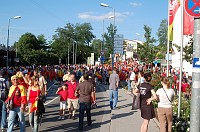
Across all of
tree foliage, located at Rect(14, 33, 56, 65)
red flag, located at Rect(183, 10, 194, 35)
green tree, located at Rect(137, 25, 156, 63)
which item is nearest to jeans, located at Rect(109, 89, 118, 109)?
red flag, located at Rect(183, 10, 194, 35)

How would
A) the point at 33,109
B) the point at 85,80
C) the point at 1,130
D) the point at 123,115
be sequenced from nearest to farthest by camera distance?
the point at 33,109
the point at 1,130
the point at 85,80
the point at 123,115

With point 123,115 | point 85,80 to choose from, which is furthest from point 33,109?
point 123,115

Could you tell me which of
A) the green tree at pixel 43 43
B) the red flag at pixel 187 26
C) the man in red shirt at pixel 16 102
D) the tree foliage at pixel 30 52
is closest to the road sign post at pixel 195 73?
the red flag at pixel 187 26

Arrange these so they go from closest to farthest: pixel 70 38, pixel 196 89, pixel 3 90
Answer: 1. pixel 196 89
2. pixel 3 90
3. pixel 70 38

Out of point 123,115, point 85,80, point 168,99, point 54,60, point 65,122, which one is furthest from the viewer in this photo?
point 54,60

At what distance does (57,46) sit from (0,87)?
112m

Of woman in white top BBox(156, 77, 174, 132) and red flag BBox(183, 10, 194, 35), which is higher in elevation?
red flag BBox(183, 10, 194, 35)

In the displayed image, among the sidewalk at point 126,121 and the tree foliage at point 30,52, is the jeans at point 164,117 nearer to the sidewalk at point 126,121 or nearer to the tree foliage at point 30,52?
the sidewalk at point 126,121

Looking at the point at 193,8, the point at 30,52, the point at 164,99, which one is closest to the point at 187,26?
the point at 164,99

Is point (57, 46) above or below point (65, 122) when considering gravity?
above

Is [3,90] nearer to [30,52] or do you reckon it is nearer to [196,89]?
[196,89]

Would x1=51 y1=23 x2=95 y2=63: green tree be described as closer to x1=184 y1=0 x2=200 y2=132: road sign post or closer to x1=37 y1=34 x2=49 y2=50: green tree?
x1=37 y1=34 x2=49 y2=50: green tree

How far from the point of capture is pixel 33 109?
8.75 metres

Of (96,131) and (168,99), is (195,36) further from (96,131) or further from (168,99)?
(96,131)
